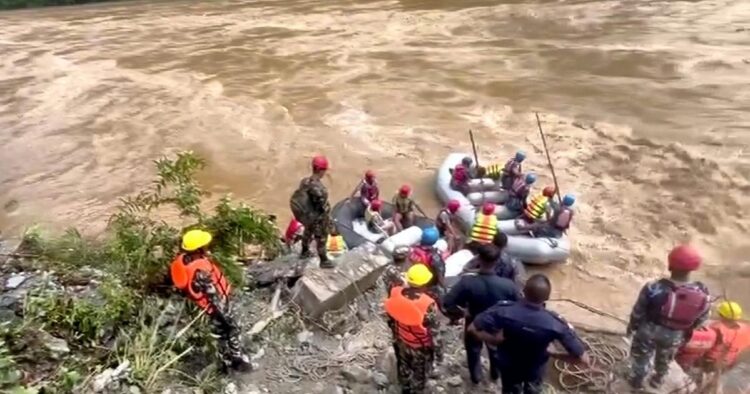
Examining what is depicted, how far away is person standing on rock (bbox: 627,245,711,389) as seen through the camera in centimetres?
495

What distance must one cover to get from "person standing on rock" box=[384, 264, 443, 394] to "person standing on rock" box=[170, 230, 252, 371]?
1202mm

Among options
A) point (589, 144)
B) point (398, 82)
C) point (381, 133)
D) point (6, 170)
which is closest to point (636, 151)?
point (589, 144)

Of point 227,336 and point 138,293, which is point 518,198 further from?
point 138,293

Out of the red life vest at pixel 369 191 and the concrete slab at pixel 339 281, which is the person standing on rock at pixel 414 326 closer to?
the concrete slab at pixel 339 281

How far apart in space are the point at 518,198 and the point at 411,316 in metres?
5.63

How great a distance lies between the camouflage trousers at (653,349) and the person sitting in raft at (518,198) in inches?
183

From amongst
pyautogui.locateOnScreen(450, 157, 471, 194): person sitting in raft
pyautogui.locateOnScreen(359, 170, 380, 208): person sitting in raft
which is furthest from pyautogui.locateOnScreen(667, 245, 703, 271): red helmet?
pyautogui.locateOnScreen(450, 157, 471, 194): person sitting in raft

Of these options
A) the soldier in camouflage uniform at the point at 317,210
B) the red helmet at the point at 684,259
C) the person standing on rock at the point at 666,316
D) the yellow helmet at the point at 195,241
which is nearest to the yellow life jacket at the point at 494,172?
the soldier in camouflage uniform at the point at 317,210

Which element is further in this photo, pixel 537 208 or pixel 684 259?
pixel 537 208

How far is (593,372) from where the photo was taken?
5.49 m

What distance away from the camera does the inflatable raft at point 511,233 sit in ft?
30.1

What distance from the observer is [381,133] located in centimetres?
1438

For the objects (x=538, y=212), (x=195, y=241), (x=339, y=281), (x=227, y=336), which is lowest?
(x=538, y=212)

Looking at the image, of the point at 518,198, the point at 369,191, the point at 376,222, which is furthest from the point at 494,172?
the point at 376,222
